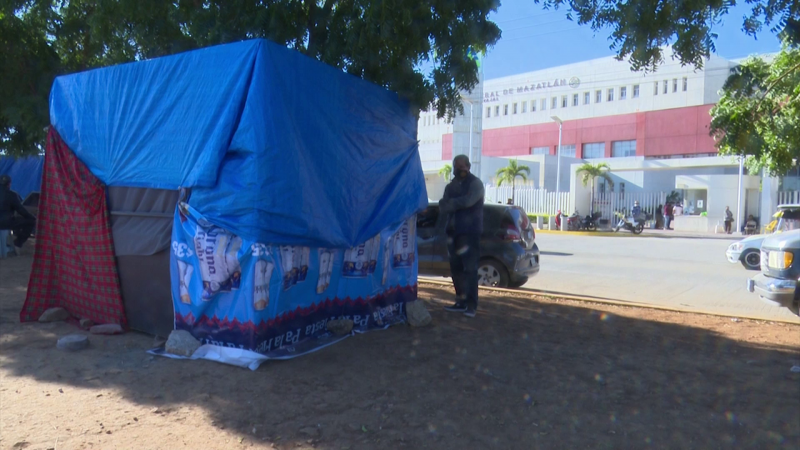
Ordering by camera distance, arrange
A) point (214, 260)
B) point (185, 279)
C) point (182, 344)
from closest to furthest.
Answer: point (214, 260) < point (182, 344) < point (185, 279)

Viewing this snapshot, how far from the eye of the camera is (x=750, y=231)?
32.8 metres

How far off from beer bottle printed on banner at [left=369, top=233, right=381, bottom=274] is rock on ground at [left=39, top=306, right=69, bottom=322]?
333 centimetres

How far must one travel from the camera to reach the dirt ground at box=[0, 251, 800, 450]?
162 inches

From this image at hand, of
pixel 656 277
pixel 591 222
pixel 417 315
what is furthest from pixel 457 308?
pixel 591 222

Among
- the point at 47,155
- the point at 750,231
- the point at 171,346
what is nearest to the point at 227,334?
the point at 171,346

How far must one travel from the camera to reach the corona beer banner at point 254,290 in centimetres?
530

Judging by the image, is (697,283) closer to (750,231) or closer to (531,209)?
(750,231)

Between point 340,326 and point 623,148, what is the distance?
5435 centimetres

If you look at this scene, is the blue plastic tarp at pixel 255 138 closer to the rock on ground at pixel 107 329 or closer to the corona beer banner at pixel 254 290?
the corona beer banner at pixel 254 290

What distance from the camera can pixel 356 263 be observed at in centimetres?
654

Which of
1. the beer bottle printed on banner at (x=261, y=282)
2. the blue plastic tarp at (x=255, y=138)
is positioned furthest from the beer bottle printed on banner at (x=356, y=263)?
the beer bottle printed on banner at (x=261, y=282)

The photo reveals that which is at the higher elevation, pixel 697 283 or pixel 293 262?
pixel 293 262

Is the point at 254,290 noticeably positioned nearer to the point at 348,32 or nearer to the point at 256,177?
the point at 256,177

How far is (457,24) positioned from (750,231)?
31.0 metres
